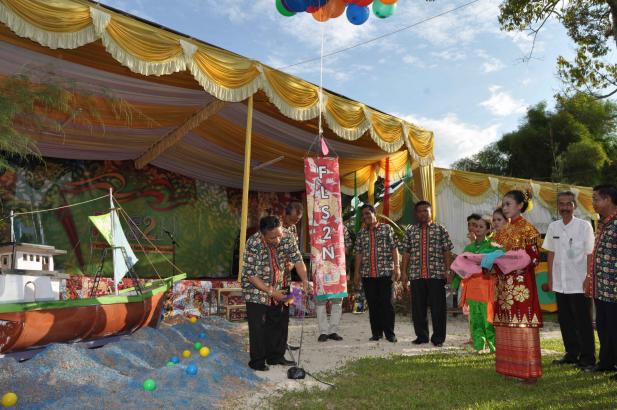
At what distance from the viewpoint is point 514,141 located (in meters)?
20.8

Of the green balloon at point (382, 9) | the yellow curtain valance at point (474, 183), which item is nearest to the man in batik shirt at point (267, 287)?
the green balloon at point (382, 9)

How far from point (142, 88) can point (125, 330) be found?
350cm

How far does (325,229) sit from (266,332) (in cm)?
115

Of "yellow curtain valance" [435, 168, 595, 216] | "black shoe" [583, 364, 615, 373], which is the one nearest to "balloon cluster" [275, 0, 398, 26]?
"black shoe" [583, 364, 615, 373]

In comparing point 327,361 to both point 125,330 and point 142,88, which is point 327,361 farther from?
point 142,88

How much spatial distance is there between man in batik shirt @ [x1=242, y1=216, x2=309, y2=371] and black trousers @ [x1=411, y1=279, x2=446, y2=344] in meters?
1.96

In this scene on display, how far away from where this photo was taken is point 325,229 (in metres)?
4.65

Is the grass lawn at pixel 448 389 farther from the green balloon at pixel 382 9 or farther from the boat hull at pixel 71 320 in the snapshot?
the green balloon at pixel 382 9

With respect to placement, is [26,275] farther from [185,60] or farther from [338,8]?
[338,8]

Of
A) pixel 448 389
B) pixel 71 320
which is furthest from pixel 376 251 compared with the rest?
pixel 71 320

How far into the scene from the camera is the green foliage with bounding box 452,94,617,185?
1767 cm

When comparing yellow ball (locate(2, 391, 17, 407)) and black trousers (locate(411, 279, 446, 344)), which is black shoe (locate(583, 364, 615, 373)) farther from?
yellow ball (locate(2, 391, 17, 407))

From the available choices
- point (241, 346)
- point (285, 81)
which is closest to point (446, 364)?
point (241, 346)

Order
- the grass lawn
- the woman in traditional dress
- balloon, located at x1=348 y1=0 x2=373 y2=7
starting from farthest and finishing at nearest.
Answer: balloon, located at x1=348 y1=0 x2=373 y2=7, the woman in traditional dress, the grass lawn
